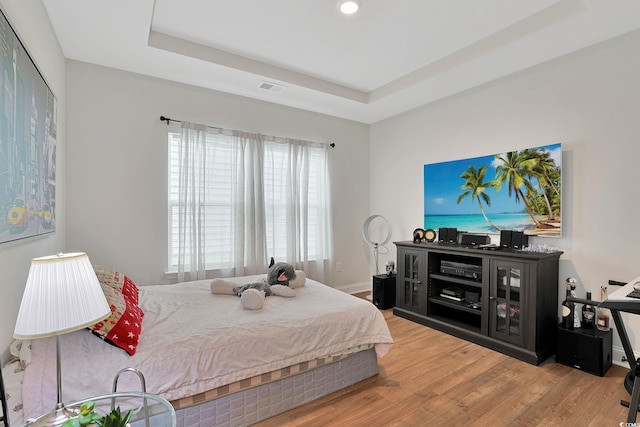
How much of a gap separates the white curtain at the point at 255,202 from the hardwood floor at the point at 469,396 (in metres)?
1.88

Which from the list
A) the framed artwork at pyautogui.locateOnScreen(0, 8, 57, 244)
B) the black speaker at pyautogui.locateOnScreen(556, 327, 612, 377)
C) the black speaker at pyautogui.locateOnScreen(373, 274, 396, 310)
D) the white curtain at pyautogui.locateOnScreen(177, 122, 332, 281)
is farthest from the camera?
the black speaker at pyautogui.locateOnScreen(373, 274, 396, 310)

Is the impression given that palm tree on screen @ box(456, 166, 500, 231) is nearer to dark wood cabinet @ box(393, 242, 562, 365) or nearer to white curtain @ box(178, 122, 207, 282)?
dark wood cabinet @ box(393, 242, 562, 365)

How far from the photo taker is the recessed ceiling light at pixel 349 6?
2.27 m

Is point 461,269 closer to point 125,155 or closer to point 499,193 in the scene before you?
point 499,193

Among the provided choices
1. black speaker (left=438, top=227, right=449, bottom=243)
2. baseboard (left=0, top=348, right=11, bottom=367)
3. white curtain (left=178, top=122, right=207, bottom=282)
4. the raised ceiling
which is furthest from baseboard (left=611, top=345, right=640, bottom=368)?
baseboard (left=0, top=348, right=11, bottom=367)

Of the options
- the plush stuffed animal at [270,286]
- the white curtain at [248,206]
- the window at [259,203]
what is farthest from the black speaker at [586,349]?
the white curtain at [248,206]

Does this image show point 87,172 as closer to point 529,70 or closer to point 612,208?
point 529,70

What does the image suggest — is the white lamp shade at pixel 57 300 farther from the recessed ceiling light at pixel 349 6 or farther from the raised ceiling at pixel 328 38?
the recessed ceiling light at pixel 349 6

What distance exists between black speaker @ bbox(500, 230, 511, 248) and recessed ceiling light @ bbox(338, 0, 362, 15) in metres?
2.40

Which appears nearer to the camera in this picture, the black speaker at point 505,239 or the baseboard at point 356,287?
the black speaker at point 505,239

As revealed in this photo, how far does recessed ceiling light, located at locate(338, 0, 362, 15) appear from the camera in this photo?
227 cm

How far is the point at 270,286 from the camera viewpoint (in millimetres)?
2684

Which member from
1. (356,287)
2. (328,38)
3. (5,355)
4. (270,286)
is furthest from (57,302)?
(356,287)

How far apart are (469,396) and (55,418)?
2.29 metres
